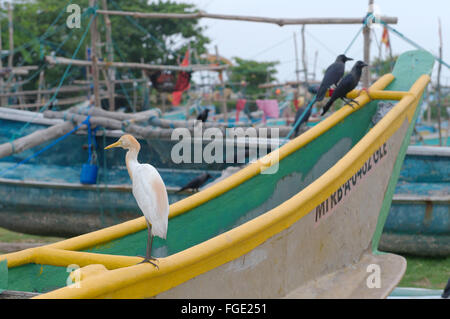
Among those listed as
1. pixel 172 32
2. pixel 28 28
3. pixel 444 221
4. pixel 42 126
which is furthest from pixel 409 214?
pixel 172 32

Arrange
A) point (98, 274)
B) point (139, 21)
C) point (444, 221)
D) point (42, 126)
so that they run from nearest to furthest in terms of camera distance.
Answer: point (98, 274), point (444, 221), point (42, 126), point (139, 21)

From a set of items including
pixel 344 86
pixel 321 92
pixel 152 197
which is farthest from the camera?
pixel 321 92

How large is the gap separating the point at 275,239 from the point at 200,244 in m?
0.57

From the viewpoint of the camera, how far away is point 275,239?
3.21 meters

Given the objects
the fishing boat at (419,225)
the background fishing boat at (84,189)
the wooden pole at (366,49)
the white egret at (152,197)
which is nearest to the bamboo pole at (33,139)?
the background fishing boat at (84,189)

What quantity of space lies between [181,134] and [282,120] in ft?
52.0

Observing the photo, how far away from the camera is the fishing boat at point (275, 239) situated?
9.03 ft

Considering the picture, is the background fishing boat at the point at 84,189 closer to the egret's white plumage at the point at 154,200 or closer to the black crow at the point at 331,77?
the black crow at the point at 331,77

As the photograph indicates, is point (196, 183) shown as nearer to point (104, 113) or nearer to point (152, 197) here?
point (104, 113)

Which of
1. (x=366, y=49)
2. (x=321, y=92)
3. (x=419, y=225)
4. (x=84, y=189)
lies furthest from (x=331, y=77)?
(x=84, y=189)

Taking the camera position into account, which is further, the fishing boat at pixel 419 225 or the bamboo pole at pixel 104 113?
the bamboo pole at pixel 104 113

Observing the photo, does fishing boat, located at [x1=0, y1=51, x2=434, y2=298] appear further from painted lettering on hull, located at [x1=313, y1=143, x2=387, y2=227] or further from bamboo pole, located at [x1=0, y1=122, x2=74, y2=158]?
bamboo pole, located at [x1=0, y1=122, x2=74, y2=158]
